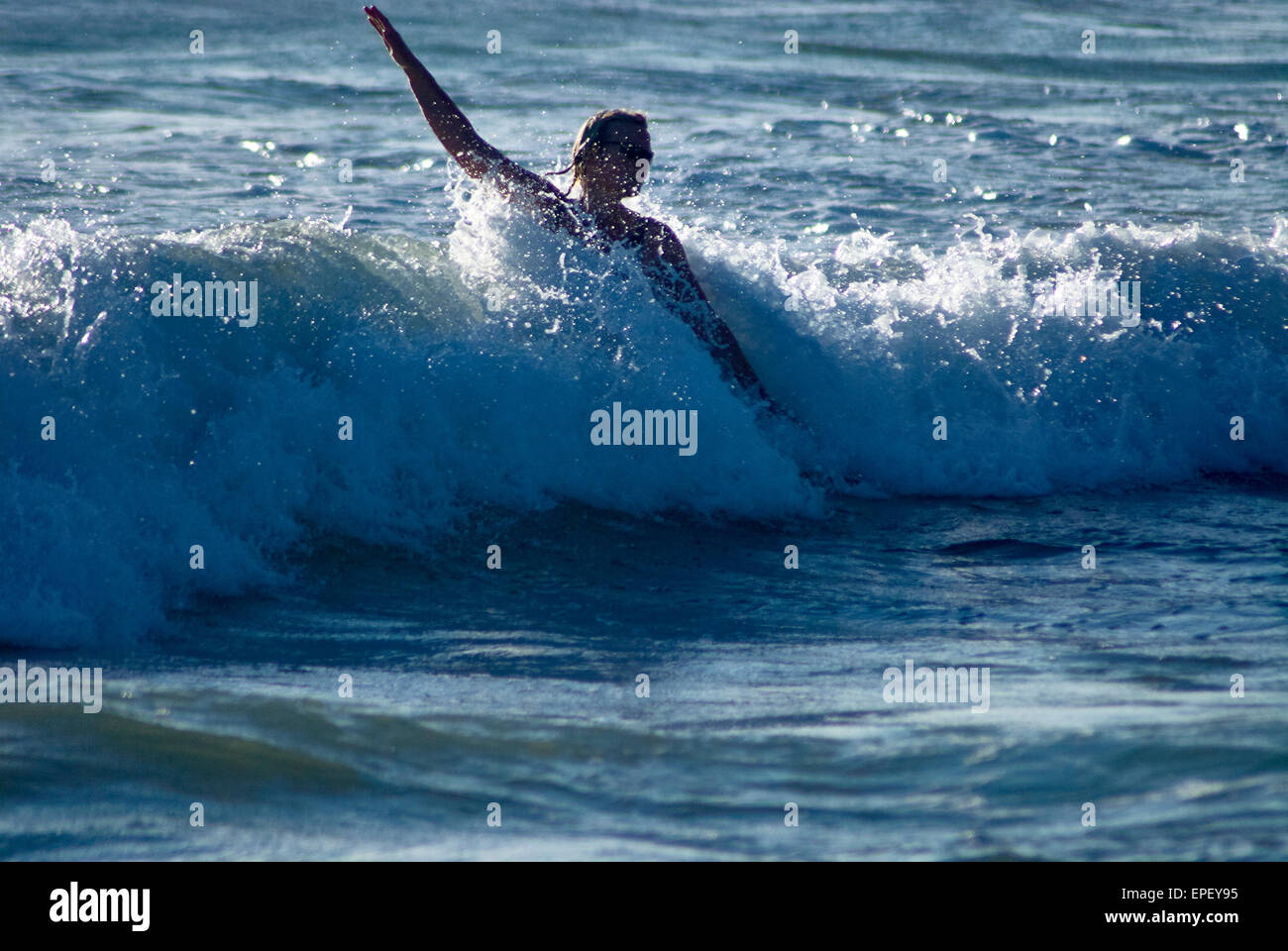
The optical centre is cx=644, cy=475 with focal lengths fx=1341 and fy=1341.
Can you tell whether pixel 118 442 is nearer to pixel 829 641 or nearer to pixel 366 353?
pixel 366 353

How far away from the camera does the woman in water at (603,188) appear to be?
18.4ft

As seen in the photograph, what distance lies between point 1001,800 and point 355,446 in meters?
3.23

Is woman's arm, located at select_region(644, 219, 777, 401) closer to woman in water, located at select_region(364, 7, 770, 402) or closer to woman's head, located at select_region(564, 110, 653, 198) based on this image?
woman in water, located at select_region(364, 7, 770, 402)

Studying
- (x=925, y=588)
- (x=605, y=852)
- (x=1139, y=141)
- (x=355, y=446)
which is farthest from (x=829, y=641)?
(x=1139, y=141)

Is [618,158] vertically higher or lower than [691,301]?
higher

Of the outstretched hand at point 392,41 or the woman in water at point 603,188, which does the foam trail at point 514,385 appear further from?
the outstretched hand at point 392,41

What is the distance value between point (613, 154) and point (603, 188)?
195 mm

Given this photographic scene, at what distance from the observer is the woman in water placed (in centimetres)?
560

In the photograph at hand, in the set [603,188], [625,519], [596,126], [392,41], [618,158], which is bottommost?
[625,519]

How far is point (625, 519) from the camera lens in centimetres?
588

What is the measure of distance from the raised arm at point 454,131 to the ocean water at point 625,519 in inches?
12.6

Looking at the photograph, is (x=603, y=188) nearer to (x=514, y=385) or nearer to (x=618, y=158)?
(x=618, y=158)

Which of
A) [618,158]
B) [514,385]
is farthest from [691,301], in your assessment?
[514,385]
